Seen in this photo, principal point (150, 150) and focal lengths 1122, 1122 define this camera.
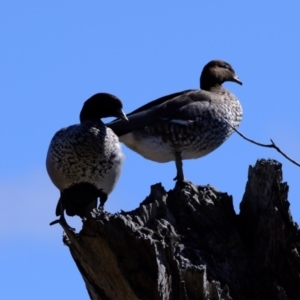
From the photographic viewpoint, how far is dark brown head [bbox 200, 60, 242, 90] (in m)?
12.4

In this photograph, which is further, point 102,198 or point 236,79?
point 236,79

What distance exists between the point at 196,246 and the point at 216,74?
4928 millimetres

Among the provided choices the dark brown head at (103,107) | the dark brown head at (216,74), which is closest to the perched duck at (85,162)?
the dark brown head at (103,107)

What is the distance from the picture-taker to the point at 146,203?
8.10 meters

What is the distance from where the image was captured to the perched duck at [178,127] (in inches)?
433

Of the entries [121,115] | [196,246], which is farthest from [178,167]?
[196,246]

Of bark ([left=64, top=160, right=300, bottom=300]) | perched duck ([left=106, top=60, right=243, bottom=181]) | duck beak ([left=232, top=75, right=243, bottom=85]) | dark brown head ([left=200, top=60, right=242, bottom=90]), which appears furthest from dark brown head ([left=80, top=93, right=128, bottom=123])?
duck beak ([left=232, top=75, right=243, bottom=85])

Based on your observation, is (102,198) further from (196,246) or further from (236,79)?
(236,79)

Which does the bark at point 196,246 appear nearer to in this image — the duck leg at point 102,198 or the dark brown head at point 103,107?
the duck leg at point 102,198

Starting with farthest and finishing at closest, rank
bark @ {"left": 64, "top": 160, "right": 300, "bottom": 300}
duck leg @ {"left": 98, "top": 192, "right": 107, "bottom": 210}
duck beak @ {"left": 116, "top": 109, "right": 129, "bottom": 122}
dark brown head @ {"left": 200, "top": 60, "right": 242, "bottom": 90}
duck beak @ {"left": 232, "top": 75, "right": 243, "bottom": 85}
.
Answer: duck beak @ {"left": 232, "top": 75, "right": 243, "bottom": 85}, dark brown head @ {"left": 200, "top": 60, "right": 242, "bottom": 90}, duck beak @ {"left": 116, "top": 109, "right": 129, "bottom": 122}, duck leg @ {"left": 98, "top": 192, "right": 107, "bottom": 210}, bark @ {"left": 64, "top": 160, "right": 300, "bottom": 300}

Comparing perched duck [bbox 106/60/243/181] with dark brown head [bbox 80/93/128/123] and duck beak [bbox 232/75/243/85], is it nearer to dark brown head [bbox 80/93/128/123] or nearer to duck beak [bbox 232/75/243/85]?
dark brown head [bbox 80/93/128/123]

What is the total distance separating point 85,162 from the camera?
10.1 meters

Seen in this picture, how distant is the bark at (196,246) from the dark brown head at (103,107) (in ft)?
5.74

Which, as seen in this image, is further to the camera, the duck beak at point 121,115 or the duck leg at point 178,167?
the duck beak at point 121,115
